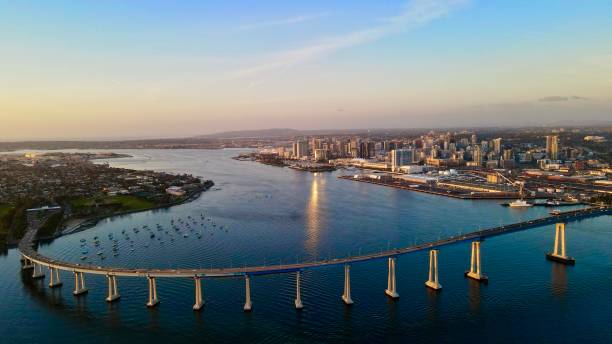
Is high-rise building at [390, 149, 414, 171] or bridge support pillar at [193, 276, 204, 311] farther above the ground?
high-rise building at [390, 149, 414, 171]

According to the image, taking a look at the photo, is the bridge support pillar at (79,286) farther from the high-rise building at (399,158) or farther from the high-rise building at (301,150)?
the high-rise building at (301,150)

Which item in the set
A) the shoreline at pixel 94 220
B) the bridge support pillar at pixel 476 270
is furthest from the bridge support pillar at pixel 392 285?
the shoreline at pixel 94 220

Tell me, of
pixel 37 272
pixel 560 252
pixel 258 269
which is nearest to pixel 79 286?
pixel 37 272

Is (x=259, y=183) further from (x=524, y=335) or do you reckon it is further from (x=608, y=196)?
(x=524, y=335)

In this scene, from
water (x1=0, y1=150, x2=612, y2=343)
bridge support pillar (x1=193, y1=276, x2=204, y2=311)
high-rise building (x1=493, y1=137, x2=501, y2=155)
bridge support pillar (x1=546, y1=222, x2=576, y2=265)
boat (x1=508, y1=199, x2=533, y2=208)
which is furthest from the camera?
high-rise building (x1=493, y1=137, x2=501, y2=155)

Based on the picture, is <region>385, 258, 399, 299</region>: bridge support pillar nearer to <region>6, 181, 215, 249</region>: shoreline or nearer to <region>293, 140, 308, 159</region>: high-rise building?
<region>6, 181, 215, 249</region>: shoreline

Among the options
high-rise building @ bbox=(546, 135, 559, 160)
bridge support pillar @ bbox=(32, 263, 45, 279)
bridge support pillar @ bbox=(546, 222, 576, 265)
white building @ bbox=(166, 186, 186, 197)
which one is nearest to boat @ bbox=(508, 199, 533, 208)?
bridge support pillar @ bbox=(546, 222, 576, 265)
